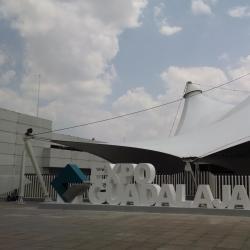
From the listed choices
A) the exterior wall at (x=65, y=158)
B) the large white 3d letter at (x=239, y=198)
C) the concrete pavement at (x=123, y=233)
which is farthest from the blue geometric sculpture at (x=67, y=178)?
the exterior wall at (x=65, y=158)

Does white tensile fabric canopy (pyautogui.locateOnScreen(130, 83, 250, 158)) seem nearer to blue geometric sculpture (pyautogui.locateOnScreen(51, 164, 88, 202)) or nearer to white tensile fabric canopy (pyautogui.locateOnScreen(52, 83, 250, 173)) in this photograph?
white tensile fabric canopy (pyautogui.locateOnScreen(52, 83, 250, 173))

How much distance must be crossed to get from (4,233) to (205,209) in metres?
8.60

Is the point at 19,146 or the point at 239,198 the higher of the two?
the point at 19,146

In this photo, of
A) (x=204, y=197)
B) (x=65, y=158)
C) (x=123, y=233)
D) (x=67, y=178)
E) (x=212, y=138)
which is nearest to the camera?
(x=123, y=233)

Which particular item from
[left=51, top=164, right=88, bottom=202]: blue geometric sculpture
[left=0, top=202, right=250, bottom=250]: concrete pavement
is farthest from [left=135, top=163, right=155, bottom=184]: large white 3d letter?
[left=0, top=202, right=250, bottom=250]: concrete pavement

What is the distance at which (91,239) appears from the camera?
10.3 meters

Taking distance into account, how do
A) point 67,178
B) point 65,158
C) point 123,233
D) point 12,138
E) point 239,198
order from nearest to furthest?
point 123,233 → point 239,198 → point 67,178 → point 12,138 → point 65,158

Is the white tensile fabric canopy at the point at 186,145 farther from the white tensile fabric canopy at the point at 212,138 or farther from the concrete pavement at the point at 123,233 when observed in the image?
the concrete pavement at the point at 123,233

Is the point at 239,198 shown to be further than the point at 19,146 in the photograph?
No

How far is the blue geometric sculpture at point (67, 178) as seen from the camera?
21453 millimetres

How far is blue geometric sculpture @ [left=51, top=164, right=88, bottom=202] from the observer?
21453 mm

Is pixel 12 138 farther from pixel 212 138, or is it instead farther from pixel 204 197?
pixel 204 197

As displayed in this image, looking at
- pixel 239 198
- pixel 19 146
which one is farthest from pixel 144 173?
pixel 19 146

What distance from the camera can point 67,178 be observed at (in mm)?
21766
